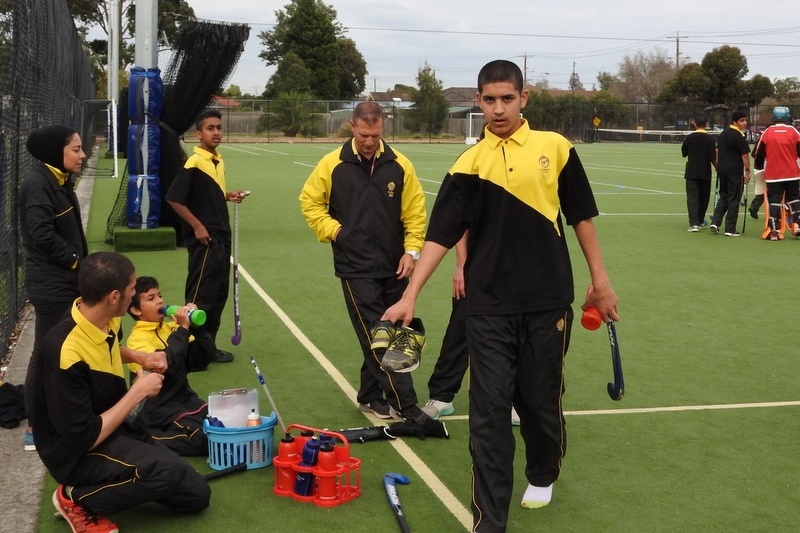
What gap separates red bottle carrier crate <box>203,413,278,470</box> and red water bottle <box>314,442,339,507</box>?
0.56 m

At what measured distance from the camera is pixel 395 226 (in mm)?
6809

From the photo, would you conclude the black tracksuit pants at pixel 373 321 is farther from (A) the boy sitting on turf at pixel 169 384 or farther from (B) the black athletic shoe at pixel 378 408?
(A) the boy sitting on turf at pixel 169 384

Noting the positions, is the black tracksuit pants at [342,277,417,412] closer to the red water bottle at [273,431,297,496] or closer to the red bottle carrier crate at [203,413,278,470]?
the red bottle carrier crate at [203,413,278,470]

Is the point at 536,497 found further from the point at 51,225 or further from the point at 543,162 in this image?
the point at 51,225

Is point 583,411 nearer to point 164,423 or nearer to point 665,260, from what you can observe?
point 164,423

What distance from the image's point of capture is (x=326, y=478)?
5215 millimetres

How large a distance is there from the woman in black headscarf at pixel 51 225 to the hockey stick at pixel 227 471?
1.32m

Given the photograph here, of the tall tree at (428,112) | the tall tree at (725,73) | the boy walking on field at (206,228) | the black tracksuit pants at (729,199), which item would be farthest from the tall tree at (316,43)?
the boy walking on field at (206,228)

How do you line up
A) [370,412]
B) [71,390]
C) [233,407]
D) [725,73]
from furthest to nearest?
1. [725,73]
2. [370,412]
3. [233,407]
4. [71,390]

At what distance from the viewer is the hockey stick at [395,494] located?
4952 mm

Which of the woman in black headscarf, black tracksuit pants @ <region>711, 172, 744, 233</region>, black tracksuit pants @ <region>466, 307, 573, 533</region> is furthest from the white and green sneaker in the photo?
black tracksuit pants @ <region>711, 172, 744, 233</region>

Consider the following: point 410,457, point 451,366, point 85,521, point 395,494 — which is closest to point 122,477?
point 85,521

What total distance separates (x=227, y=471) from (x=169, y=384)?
843 millimetres

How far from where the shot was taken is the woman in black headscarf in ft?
20.1
